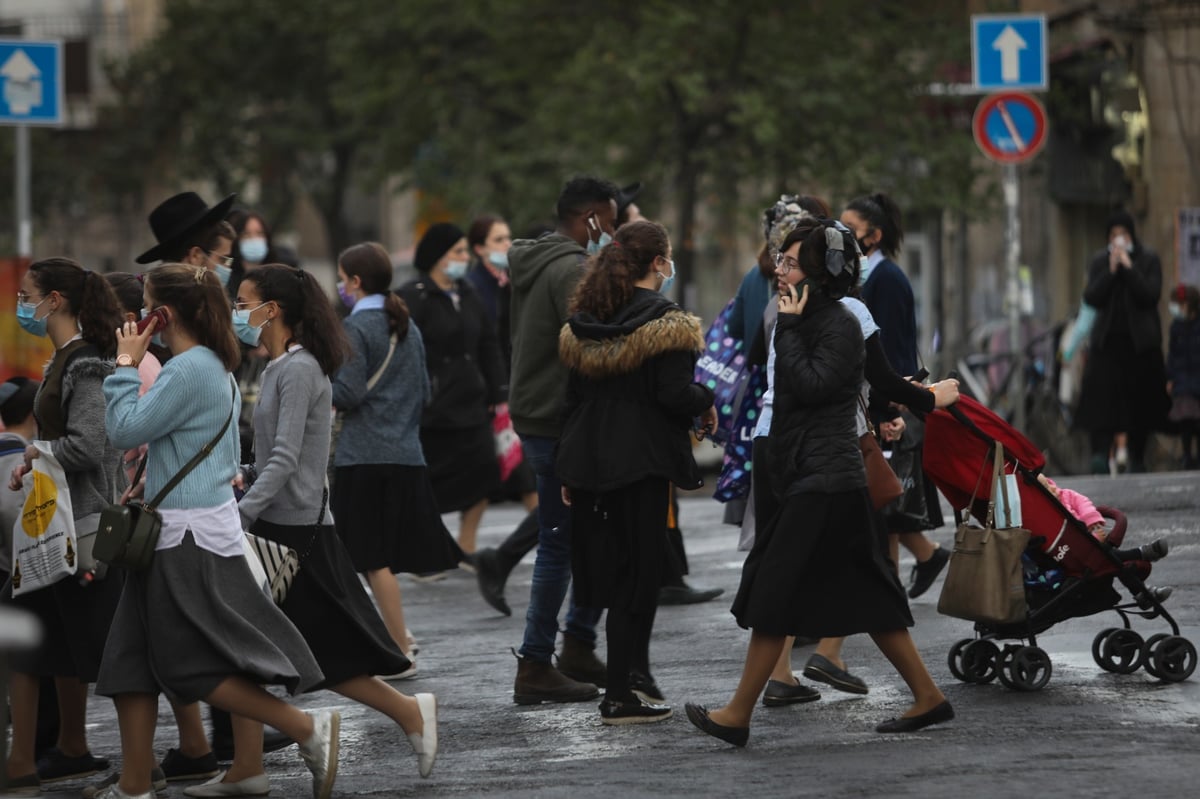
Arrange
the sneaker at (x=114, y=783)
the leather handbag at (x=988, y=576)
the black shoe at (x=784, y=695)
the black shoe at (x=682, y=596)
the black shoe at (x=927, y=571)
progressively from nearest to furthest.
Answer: the sneaker at (x=114, y=783) < the leather handbag at (x=988, y=576) < the black shoe at (x=784, y=695) < the black shoe at (x=927, y=571) < the black shoe at (x=682, y=596)

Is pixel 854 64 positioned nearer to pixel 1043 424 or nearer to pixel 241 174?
pixel 1043 424

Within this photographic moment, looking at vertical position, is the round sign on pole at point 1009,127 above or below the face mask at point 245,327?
above

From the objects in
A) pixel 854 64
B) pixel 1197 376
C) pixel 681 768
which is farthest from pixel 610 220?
pixel 854 64

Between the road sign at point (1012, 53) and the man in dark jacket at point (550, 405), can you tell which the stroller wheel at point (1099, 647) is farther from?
the road sign at point (1012, 53)

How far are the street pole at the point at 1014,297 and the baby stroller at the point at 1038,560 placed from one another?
10.6 metres

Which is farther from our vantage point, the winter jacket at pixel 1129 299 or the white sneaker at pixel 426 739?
the winter jacket at pixel 1129 299

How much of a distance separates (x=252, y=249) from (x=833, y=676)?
5.13m

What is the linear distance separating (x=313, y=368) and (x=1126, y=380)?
33.8ft

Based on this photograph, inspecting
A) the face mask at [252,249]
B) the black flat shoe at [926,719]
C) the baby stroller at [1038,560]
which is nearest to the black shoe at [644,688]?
the black flat shoe at [926,719]

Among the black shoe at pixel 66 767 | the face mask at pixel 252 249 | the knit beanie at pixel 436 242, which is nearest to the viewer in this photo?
the black shoe at pixel 66 767

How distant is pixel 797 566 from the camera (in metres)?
7.40

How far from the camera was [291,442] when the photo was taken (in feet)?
24.6

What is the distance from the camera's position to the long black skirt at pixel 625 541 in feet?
25.8

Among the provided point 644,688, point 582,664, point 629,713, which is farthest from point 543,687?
point 629,713
